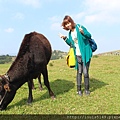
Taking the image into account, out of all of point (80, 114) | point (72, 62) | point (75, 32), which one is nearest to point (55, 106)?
point (80, 114)

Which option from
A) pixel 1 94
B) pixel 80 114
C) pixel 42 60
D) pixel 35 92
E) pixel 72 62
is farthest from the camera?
pixel 35 92

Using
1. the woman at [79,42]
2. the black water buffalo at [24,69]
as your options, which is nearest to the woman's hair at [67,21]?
the woman at [79,42]

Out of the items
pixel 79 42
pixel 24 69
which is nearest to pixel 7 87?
pixel 24 69

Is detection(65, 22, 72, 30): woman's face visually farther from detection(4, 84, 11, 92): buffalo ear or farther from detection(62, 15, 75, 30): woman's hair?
detection(4, 84, 11, 92): buffalo ear

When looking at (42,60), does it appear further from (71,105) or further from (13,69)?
(71,105)

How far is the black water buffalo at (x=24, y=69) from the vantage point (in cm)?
563

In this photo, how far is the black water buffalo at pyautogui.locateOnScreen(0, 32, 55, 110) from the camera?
5629mm

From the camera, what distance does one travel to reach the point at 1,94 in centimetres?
559

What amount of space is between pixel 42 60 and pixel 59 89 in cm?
195

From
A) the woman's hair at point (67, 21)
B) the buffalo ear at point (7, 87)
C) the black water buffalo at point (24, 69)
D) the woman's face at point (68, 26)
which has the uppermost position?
the woman's hair at point (67, 21)

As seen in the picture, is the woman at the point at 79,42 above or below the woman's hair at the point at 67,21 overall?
below

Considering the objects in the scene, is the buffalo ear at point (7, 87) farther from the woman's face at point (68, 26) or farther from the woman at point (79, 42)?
the woman's face at point (68, 26)

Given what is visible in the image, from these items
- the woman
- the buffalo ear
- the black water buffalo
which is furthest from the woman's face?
the buffalo ear

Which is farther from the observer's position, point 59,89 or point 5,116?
point 59,89
